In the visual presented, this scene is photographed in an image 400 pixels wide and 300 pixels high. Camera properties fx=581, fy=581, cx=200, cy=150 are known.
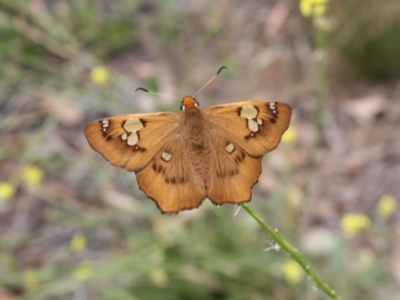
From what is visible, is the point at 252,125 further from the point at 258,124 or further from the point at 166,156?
the point at 166,156

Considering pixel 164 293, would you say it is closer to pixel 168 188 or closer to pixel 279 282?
pixel 279 282

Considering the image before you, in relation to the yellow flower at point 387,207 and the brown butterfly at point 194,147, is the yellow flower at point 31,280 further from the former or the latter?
the yellow flower at point 387,207

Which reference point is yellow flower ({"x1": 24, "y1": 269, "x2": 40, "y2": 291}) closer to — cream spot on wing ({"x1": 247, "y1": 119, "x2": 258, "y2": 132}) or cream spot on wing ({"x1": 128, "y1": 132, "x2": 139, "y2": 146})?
cream spot on wing ({"x1": 128, "y1": 132, "x2": 139, "y2": 146})

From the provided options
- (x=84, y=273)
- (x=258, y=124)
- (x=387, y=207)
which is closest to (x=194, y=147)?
(x=258, y=124)

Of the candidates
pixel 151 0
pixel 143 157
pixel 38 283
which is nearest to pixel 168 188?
pixel 143 157

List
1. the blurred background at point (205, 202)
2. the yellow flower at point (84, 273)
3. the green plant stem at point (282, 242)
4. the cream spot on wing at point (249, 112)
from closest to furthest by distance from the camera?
the green plant stem at point (282, 242)
the cream spot on wing at point (249, 112)
the yellow flower at point (84, 273)
the blurred background at point (205, 202)

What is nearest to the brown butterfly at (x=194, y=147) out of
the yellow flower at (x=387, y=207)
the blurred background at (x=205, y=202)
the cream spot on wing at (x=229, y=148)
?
the cream spot on wing at (x=229, y=148)
